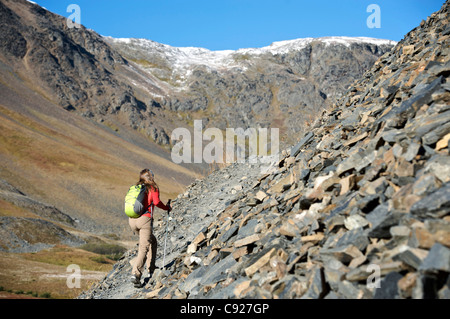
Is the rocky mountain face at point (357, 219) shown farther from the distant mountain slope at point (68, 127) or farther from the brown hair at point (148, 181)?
the distant mountain slope at point (68, 127)

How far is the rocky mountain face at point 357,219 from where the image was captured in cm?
329

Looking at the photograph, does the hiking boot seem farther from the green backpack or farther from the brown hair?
the brown hair

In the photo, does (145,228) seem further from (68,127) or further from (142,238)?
(68,127)

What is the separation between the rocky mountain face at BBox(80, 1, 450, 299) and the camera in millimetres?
3295

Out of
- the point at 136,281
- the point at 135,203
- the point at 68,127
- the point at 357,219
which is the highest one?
the point at 68,127

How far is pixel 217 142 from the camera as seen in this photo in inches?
6083

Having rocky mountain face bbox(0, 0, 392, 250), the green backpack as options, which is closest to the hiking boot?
the green backpack

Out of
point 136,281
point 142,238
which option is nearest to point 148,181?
point 142,238

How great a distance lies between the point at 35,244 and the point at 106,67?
546 ft

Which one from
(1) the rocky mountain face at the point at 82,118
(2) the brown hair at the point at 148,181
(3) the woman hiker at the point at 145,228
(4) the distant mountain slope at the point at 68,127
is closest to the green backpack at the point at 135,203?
(3) the woman hiker at the point at 145,228

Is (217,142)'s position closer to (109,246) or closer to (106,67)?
(106,67)

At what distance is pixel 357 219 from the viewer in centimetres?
411

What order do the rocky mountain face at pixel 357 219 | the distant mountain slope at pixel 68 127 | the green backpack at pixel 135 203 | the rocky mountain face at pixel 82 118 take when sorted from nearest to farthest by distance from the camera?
1. the rocky mountain face at pixel 357 219
2. the green backpack at pixel 135 203
3. the distant mountain slope at pixel 68 127
4. the rocky mountain face at pixel 82 118
